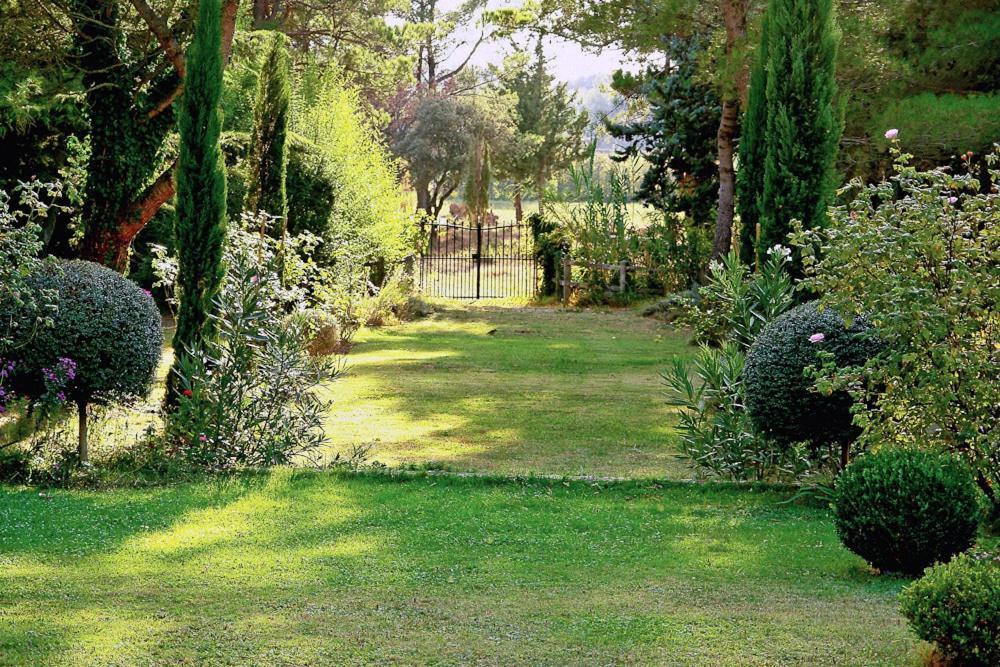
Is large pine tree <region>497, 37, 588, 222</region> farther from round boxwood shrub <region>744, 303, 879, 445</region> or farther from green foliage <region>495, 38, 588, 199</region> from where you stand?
round boxwood shrub <region>744, 303, 879, 445</region>

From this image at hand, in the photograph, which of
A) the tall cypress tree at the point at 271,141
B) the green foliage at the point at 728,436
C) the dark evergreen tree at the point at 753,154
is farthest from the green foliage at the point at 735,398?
the tall cypress tree at the point at 271,141

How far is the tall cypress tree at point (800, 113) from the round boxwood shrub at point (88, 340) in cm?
568

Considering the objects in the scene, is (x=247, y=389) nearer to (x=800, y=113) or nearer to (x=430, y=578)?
(x=430, y=578)

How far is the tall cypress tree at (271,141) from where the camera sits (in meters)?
12.7

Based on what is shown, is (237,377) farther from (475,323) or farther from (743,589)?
(475,323)

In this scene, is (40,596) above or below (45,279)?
below

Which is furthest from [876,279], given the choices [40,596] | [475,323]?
[475,323]

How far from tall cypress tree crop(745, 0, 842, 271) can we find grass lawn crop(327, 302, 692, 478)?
7.78 ft

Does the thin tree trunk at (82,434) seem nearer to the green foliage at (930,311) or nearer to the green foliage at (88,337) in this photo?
the green foliage at (88,337)

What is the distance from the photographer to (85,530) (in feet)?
20.4

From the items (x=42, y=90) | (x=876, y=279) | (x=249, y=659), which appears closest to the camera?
(x=249, y=659)

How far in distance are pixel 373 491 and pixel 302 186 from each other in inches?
392

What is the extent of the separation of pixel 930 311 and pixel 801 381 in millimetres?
1844

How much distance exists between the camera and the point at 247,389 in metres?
8.12
